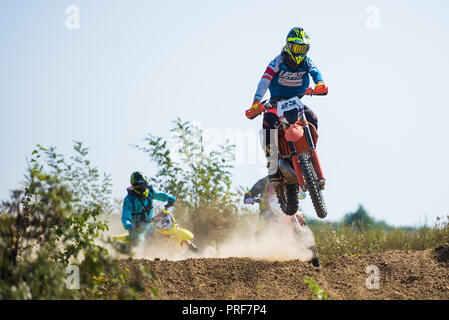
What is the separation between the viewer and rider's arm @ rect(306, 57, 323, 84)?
810 cm

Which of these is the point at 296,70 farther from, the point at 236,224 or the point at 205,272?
the point at 236,224

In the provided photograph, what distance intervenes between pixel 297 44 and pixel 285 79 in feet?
1.81

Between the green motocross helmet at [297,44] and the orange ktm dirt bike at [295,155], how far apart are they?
533 millimetres

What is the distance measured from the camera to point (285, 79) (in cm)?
818

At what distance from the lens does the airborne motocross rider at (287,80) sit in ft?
25.9

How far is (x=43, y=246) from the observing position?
18.5 ft

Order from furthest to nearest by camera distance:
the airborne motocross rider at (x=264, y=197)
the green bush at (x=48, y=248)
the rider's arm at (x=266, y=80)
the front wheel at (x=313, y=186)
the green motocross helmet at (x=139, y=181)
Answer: the green motocross helmet at (x=139, y=181) < the airborne motocross rider at (x=264, y=197) < the rider's arm at (x=266, y=80) < the front wheel at (x=313, y=186) < the green bush at (x=48, y=248)

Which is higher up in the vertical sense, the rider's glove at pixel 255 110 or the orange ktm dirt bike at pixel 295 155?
the rider's glove at pixel 255 110

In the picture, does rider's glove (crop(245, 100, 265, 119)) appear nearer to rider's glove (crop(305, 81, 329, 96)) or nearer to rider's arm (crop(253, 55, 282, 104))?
rider's arm (crop(253, 55, 282, 104))

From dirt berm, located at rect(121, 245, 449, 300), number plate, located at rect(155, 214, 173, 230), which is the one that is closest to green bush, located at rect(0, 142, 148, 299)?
dirt berm, located at rect(121, 245, 449, 300)

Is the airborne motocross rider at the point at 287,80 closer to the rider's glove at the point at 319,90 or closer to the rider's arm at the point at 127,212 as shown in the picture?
the rider's glove at the point at 319,90

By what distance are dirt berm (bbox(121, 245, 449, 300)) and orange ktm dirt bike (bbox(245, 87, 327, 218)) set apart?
85cm

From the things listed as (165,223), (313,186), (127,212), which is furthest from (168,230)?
(313,186)

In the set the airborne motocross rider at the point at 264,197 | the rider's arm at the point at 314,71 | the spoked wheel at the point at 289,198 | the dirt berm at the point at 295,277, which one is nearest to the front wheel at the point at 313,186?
the spoked wheel at the point at 289,198
